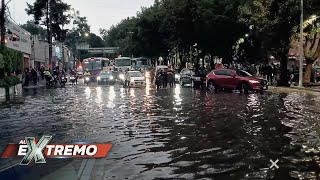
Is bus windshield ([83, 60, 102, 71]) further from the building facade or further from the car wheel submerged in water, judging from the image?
the car wheel submerged in water

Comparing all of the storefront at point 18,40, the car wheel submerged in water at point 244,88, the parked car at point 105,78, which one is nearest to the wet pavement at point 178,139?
the car wheel submerged in water at point 244,88

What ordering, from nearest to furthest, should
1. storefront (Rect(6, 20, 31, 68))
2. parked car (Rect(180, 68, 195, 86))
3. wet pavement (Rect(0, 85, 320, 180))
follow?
wet pavement (Rect(0, 85, 320, 180))
parked car (Rect(180, 68, 195, 86))
storefront (Rect(6, 20, 31, 68))

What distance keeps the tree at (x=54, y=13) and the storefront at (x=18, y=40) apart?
9.58 m

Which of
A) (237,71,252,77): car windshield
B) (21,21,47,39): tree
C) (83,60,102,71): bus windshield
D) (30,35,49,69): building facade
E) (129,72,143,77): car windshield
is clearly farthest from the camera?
(21,21,47,39): tree

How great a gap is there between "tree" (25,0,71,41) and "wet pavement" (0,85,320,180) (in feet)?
186

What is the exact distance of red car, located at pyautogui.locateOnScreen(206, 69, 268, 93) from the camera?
33.5 meters

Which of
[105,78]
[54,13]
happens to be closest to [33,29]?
[54,13]

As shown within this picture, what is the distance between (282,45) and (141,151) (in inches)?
1260

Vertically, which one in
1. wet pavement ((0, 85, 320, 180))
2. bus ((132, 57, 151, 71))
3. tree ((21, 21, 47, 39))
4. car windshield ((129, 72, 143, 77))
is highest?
tree ((21, 21, 47, 39))

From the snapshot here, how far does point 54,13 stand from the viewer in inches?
3150

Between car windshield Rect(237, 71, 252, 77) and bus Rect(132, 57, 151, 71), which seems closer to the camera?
car windshield Rect(237, 71, 252, 77)

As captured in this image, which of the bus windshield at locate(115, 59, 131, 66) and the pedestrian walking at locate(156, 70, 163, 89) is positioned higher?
the bus windshield at locate(115, 59, 131, 66)

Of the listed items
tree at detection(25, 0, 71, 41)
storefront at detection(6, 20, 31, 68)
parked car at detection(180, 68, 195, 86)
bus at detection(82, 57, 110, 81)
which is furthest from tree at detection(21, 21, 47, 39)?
parked car at detection(180, 68, 195, 86)

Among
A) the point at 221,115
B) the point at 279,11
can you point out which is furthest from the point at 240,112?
the point at 279,11
